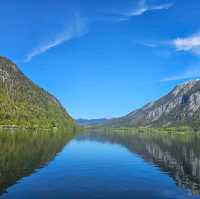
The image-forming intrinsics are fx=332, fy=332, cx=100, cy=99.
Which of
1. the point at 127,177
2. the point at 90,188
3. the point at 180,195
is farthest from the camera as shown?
the point at 127,177

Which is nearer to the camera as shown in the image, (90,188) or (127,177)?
(90,188)

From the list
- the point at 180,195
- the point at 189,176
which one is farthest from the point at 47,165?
the point at 180,195

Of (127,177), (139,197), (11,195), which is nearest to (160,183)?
(127,177)

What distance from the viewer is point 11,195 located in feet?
156

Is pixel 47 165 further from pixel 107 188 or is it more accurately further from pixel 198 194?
pixel 198 194

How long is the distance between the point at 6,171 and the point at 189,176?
3771cm

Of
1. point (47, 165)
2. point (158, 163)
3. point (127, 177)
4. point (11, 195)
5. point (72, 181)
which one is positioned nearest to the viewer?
point (11, 195)

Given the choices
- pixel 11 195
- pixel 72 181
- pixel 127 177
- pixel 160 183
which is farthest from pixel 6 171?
pixel 160 183

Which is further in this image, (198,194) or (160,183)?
(160,183)

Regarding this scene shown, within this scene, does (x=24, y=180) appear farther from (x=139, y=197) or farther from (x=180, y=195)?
(x=180, y=195)

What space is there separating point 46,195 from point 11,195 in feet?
16.8

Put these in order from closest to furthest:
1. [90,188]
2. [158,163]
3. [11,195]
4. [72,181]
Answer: [11,195] < [90,188] < [72,181] < [158,163]

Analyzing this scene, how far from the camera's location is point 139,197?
5069 centimetres

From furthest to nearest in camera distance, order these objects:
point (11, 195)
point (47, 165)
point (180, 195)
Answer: point (47, 165) < point (180, 195) < point (11, 195)
